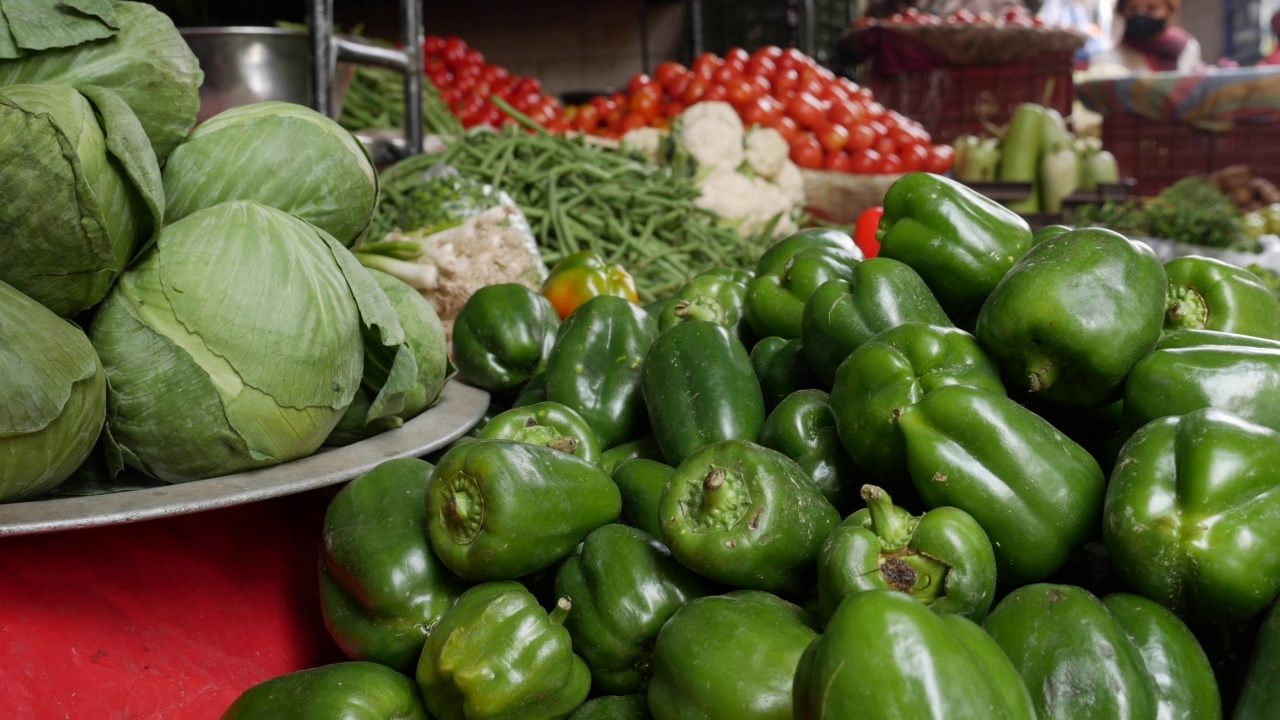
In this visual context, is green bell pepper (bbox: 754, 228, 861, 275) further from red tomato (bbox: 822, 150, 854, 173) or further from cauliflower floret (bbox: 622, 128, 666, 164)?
red tomato (bbox: 822, 150, 854, 173)

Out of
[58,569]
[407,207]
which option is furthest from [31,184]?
[407,207]

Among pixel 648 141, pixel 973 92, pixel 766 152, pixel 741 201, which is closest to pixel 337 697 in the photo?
pixel 741 201

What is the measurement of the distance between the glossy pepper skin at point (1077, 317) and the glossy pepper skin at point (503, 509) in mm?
675

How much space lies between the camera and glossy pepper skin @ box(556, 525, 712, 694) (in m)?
1.34

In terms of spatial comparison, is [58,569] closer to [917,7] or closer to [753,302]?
[753,302]

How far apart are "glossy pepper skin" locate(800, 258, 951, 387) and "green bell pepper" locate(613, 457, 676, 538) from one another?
341 millimetres

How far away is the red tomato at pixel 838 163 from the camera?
625 cm

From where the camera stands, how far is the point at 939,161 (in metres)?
6.60

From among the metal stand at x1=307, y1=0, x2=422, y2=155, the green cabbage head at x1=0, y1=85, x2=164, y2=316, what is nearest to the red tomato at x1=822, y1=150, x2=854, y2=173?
the metal stand at x1=307, y1=0, x2=422, y2=155

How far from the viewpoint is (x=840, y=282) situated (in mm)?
1718

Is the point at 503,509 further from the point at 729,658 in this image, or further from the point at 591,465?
the point at 729,658

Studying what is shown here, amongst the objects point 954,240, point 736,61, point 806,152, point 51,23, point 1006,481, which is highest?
point 51,23

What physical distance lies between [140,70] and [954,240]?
1516 millimetres

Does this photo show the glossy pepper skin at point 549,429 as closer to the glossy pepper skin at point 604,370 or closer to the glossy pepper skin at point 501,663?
the glossy pepper skin at point 604,370
